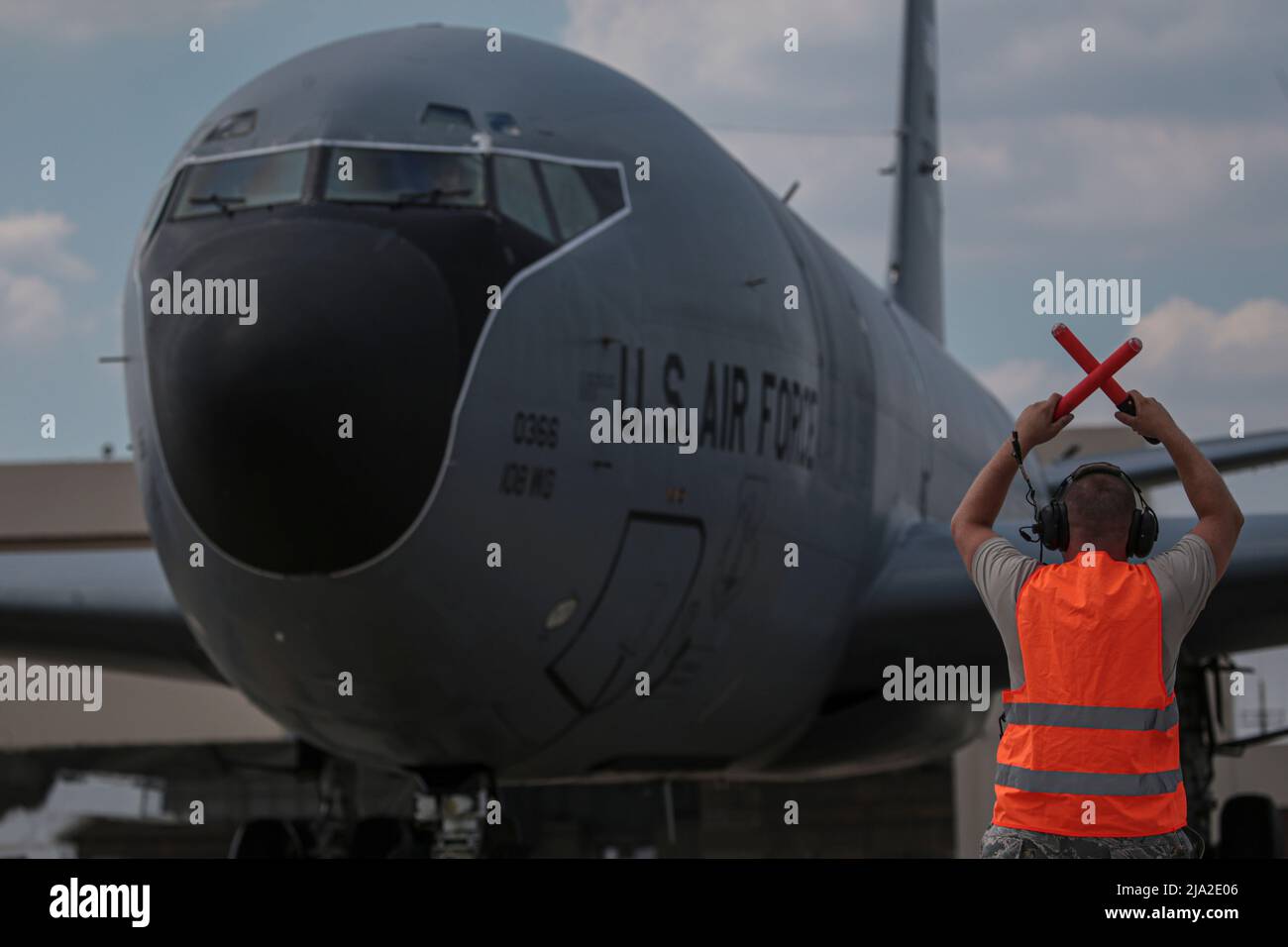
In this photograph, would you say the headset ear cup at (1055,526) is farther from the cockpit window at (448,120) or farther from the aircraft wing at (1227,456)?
the aircraft wing at (1227,456)

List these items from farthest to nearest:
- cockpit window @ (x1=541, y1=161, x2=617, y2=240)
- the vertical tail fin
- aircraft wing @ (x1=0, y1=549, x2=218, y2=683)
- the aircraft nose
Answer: the vertical tail fin, aircraft wing @ (x1=0, y1=549, x2=218, y2=683), cockpit window @ (x1=541, y1=161, x2=617, y2=240), the aircraft nose

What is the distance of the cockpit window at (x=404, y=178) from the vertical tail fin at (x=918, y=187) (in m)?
10.8

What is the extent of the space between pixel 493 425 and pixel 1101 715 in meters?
3.33

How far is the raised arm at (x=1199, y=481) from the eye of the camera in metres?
3.73

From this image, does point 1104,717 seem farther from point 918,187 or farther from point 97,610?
point 918,187

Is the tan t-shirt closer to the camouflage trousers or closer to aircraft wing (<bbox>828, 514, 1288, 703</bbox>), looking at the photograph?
the camouflage trousers

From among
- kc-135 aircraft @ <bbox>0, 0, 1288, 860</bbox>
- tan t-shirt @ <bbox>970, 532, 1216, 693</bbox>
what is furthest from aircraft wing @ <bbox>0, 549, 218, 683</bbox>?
tan t-shirt @ <bbox>970, 532, 1216, 693</bbox>

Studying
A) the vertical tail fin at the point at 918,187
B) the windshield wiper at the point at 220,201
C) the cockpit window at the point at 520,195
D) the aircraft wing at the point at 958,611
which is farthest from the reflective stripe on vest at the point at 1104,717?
the vertical tail fin at the point at 918,187

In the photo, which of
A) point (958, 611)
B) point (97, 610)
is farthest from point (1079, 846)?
point (97, 610)

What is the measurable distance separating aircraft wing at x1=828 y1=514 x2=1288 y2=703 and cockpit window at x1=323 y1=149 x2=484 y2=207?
394 centimetres

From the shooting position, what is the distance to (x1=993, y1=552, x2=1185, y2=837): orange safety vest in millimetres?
3607

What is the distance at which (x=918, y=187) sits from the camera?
1847 centimetres

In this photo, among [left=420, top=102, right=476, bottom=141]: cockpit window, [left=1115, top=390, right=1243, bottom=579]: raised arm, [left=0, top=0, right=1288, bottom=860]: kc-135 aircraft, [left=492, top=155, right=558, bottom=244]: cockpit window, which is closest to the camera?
[left=1115, top=390, right=1243, bottom=579]: raised arm

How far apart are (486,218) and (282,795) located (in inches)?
972
